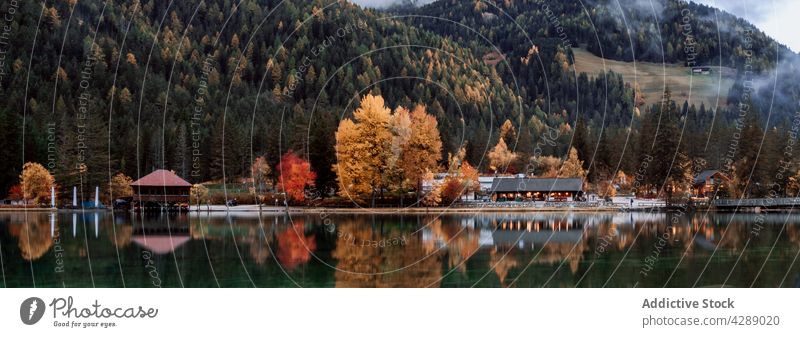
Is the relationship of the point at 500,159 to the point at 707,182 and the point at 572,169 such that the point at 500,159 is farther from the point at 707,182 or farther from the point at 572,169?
the point at 707,182

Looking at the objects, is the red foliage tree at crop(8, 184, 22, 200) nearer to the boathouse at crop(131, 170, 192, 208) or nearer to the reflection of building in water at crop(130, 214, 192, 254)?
the boathouse at crop(131, 170, 192, 208)

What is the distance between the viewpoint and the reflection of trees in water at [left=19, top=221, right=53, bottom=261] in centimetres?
3127

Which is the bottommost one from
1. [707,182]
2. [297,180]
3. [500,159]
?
[707,182]

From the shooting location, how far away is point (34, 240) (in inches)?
1436

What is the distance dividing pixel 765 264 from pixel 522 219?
2669 centimetres

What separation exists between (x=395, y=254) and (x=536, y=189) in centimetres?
5752

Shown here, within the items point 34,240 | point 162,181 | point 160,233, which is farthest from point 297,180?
point 34,240

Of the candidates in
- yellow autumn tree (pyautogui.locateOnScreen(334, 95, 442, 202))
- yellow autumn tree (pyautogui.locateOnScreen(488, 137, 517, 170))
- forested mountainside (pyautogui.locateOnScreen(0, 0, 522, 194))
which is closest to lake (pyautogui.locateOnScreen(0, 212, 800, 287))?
yellow autumn tree (pyautogui.locateOnScreen(334, 95, 442, 202))

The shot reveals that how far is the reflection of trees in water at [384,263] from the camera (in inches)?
971

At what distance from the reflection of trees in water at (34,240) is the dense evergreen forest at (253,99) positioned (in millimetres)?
26543
